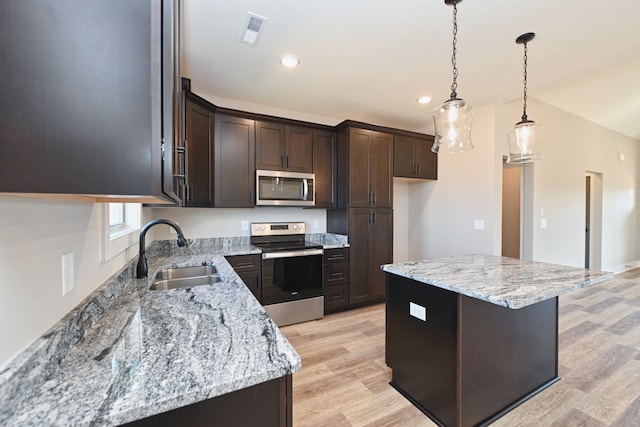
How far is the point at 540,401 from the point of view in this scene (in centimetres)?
179

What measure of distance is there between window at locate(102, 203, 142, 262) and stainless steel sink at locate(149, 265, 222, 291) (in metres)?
0.29

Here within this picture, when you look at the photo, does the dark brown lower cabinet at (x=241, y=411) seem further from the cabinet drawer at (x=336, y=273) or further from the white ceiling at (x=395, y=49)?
the cabinet drawer at (x=336, y=273)

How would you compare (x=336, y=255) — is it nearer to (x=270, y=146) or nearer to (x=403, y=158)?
(x=270, y=146)

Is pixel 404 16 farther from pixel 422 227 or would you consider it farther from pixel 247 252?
pixel 422 227

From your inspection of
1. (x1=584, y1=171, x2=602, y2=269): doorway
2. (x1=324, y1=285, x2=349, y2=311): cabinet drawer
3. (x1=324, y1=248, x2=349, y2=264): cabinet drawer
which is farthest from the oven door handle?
(x1=584, y1=171, x2=602, y2=269): doorway

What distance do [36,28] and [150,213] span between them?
8.35 ft

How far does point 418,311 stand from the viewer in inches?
67.7

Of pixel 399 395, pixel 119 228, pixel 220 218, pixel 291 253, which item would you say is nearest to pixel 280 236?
pixel 291 253

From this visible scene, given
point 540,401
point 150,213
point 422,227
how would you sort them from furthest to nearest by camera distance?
point 422,227 < point 150,213 < point 540,401

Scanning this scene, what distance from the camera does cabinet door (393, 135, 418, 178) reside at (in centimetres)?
370

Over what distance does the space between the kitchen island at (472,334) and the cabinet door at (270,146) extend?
74.2 inches

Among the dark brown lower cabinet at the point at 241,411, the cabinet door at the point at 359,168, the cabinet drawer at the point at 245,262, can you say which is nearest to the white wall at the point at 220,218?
the cabinet drawer at the point at 245,262

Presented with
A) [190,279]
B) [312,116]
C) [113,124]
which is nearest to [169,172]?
[113,124]

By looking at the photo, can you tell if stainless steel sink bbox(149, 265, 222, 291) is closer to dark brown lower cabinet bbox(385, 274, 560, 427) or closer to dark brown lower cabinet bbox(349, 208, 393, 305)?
dark brown lower cabinet bbox(385, 274, 560, 427)
